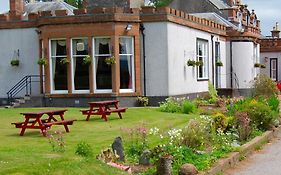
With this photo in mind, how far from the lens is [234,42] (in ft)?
126

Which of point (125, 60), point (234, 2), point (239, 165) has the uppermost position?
point (234, 2)

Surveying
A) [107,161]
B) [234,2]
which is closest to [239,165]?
[107,161]

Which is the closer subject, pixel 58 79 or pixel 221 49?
pixel 58 79

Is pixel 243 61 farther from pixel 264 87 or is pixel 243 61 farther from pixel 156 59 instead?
pixel 156 59

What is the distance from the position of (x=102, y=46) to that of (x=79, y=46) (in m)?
1.19

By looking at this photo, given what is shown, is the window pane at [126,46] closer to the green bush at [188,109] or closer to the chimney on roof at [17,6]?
the green bush at [188,109]

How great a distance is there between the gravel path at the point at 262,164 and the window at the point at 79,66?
1434 centimetres

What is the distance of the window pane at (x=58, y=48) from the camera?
27484mm

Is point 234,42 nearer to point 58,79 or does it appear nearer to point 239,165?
point 58,79

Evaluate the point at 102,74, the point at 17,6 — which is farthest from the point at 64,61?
the point at 17,6

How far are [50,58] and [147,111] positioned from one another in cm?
685

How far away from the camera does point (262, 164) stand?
38.6 ft

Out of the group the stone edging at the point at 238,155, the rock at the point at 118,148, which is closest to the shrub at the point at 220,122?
the stone edging at the point at 238,155

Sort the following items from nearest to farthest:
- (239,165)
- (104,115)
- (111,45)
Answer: (239,165)
(104,115)
(111,45)
